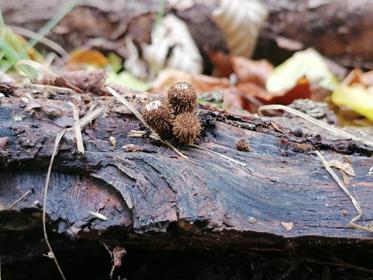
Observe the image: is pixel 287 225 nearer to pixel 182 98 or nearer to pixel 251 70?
pixel 182 98

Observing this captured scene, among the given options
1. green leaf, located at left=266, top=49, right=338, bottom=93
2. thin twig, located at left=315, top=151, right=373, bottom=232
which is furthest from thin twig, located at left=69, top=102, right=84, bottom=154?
green leaf, located at left=266, top=49, right=338, bottom=93

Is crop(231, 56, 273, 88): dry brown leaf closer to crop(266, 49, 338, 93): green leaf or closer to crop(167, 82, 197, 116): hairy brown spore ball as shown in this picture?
crop(266, 49, 338, 93): green leaf

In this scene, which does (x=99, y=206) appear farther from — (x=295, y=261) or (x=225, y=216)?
(x=295, y=261)

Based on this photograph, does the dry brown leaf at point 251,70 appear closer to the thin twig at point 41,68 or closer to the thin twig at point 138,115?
the thin twig at point 41,68

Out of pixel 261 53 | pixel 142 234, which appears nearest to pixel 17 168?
pixel 142 234

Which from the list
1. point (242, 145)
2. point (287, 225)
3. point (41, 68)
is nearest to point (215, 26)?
point (41, 68)
